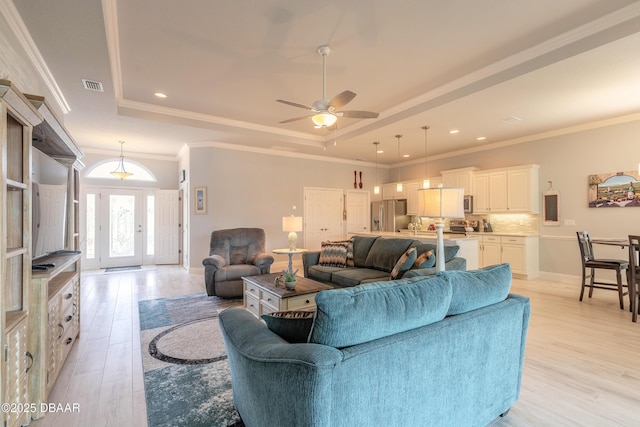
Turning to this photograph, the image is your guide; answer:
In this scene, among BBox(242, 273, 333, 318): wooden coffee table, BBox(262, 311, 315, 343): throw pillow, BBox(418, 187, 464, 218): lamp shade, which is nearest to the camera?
BBox(262, 311, 315, 343): throw pillow

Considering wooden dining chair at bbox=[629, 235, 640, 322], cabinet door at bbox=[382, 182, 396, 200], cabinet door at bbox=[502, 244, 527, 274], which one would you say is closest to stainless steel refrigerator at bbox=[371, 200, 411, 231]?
cabinet door at bbox=[382, 182, 396, 200]

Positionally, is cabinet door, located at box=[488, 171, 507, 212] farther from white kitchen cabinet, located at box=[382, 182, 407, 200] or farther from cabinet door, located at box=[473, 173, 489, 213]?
white kitchen cabinet, located at box=[382, 182, 407, 200]

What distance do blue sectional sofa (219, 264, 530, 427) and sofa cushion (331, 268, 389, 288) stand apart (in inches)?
82.9

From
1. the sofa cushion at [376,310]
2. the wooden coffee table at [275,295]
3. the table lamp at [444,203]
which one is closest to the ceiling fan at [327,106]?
the table lamp at [444,203]

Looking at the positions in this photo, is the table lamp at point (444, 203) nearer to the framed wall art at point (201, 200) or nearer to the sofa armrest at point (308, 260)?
the sofa armrest at point (308, 260)

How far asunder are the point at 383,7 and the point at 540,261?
5781mm

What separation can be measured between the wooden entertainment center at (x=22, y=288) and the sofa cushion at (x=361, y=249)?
352 cm

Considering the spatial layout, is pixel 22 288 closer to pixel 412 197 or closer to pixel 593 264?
pixel 593 264

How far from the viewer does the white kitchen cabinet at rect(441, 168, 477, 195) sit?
22.7 ft

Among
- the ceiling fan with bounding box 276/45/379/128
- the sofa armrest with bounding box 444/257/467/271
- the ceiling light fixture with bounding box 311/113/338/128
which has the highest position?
the ceiling fan with bounding box 276/45/379/128

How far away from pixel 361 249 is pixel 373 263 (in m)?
0.39

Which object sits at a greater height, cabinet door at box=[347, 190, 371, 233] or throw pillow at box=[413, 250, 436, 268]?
cabinet door at box=[347, 190, 371, 233]

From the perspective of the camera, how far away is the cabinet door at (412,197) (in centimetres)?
826

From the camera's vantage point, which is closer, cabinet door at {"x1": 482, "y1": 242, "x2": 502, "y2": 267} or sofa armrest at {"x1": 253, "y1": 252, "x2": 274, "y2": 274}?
sofa armrest at {"x1": 253, "y1": 252, "x2": 274, "y2": 274}
